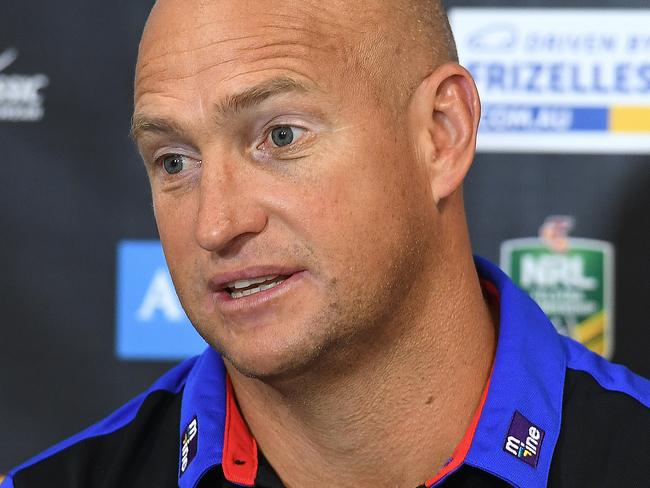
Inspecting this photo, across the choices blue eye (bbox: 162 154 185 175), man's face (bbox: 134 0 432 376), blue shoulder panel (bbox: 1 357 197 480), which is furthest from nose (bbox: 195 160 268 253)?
blue shoulder panel (bbox: 1 357 197 480)

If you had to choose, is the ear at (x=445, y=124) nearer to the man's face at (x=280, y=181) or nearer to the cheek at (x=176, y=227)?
the man's face at (x=280, y=181)

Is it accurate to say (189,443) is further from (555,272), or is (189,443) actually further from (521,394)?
(555,272)

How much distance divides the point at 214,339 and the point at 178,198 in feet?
0.64

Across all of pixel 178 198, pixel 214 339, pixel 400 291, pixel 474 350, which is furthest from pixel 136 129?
pixel 474 350

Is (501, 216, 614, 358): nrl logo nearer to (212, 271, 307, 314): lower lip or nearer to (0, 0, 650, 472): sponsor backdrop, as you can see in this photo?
(0, 0, 650, 472): sponsor backdrop

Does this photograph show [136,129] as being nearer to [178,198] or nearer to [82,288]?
[178,198]

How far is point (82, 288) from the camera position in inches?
82.3

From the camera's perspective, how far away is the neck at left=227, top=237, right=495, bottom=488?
4.54ft

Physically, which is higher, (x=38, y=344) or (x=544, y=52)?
(x=544, y=52)

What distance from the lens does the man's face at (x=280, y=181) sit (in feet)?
4.17

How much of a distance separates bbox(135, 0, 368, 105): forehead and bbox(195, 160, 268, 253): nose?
11 centimetres

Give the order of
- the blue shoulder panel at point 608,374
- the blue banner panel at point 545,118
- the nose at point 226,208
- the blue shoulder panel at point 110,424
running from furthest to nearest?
the blue banner panel at point 545,118
the blue shoulder panel at point 110,424
the blue shoulder panel at point 608,374
the nose at point 226,208

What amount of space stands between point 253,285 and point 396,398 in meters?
0.26

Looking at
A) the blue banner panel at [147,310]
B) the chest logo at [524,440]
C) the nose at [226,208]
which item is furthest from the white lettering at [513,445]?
the blue banner panel at [147,310]
